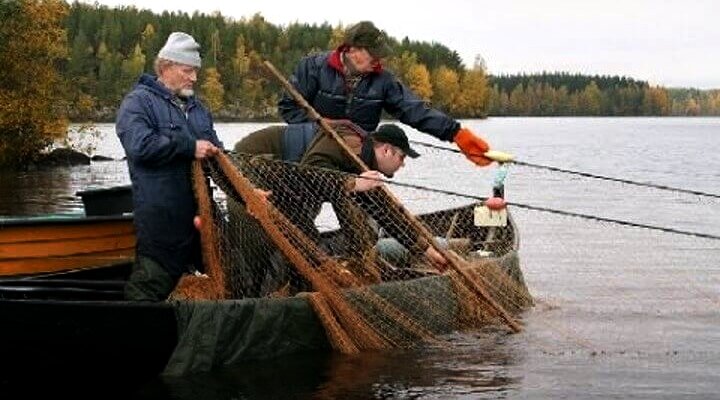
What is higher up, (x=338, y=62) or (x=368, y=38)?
(x=368, y=38)

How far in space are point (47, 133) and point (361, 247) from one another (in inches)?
1291

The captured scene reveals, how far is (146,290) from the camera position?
966 cm

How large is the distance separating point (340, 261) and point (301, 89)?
1704 mm

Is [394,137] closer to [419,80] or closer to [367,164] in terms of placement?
[367,164]

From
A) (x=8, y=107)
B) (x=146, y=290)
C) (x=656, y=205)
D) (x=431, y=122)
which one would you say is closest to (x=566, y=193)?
(x=656, y=205)

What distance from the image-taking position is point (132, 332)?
904 centimetres

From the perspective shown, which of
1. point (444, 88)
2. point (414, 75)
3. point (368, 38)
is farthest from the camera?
point (444, 88)

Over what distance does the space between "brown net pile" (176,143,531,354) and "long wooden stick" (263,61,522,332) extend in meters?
0.02

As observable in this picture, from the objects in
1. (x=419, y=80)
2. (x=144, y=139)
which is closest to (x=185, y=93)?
(x=144, y=139)

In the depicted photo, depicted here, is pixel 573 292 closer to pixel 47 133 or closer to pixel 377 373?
pixel 377 373

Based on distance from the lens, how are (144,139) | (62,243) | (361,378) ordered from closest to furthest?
(144,139) < (361,378) < (62,243)

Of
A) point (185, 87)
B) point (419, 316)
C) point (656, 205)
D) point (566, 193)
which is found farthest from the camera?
point (566, 193)

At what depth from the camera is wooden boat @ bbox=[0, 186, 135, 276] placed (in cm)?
1292

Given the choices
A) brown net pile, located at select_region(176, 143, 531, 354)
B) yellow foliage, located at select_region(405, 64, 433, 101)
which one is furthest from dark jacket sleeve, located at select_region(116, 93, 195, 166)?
yellow foliage, located at select_region(405, 64, 433, 101)
